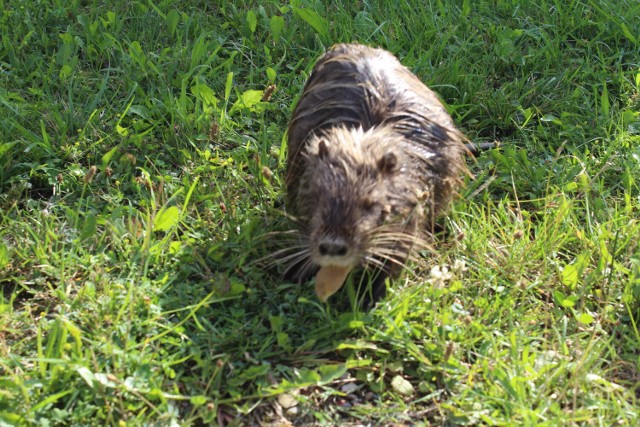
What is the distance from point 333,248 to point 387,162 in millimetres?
448

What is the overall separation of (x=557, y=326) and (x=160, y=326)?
1540 millimetres

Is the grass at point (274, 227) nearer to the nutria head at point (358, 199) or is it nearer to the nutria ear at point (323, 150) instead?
the nutria head at point (358, 199)

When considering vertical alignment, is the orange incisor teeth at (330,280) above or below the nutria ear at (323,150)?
below

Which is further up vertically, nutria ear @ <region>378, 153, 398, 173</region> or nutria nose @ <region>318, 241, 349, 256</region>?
nutria ear @ <region>378, 153, 398, 173</region>

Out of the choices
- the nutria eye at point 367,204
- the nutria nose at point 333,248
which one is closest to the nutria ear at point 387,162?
the nutria eye at point 367,204

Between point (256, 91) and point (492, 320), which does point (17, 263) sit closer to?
point (256, 91)

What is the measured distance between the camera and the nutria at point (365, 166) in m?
2.99

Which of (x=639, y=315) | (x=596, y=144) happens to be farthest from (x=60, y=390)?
(x=596, y=144)

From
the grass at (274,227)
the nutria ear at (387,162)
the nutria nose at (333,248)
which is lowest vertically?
the grass at (274,227)

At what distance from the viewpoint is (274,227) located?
139 inches

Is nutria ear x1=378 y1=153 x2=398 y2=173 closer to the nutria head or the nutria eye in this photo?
the nutria head

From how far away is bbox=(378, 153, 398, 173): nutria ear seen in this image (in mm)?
3103

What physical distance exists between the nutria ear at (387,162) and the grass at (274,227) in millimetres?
451

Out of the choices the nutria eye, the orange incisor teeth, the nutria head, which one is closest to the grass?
the orange incisor teeth
